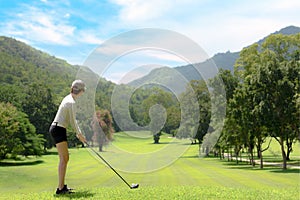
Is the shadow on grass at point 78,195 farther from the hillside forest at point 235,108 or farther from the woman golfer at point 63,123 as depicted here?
the hillside forest at point 235,108

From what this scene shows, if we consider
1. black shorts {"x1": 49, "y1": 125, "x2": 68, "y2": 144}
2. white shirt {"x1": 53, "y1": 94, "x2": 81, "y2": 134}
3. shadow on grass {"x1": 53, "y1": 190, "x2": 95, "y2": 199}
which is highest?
white shirt {"x1": 53, "y1": 94, "x2": 81, "y2": 134}

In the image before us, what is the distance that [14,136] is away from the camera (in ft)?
199

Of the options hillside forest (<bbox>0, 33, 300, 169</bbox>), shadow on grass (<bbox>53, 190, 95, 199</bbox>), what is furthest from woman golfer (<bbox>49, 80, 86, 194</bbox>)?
hillside forest (<bbox>0, 33, 300, 169</bbox>)

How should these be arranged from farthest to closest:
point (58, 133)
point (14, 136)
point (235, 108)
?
point (14, 136), point (235, 108), point (58, 133)

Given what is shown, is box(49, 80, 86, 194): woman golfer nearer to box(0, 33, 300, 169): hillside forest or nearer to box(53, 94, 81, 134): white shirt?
box(53, 94, 81, 134): white shirt

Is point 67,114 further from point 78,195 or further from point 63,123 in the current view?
point 78,195

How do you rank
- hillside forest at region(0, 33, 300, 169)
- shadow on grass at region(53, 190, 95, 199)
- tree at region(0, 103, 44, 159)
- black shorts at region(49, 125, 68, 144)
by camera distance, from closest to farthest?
shadow on grass at region(53, 190, 95, 199)
black shorts at region(49, 125, 68, 144)
hillside forest at region(0, 33, 300, 169)
tree at region(0, 103, 44, 159)

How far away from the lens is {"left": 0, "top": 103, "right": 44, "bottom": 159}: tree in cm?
5594

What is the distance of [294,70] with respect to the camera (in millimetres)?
41625

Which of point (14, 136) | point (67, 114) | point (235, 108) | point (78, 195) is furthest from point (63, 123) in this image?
point (14, 136)

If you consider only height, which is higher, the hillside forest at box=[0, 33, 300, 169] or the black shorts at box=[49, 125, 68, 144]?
the hillside forest at box=[0, 33, 300, 169]

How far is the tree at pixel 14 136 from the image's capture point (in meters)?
55.9

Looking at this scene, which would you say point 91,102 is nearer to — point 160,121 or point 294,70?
point 160,121

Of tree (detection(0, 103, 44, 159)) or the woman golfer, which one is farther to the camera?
tree (detection(0, 103, 44, 159))
